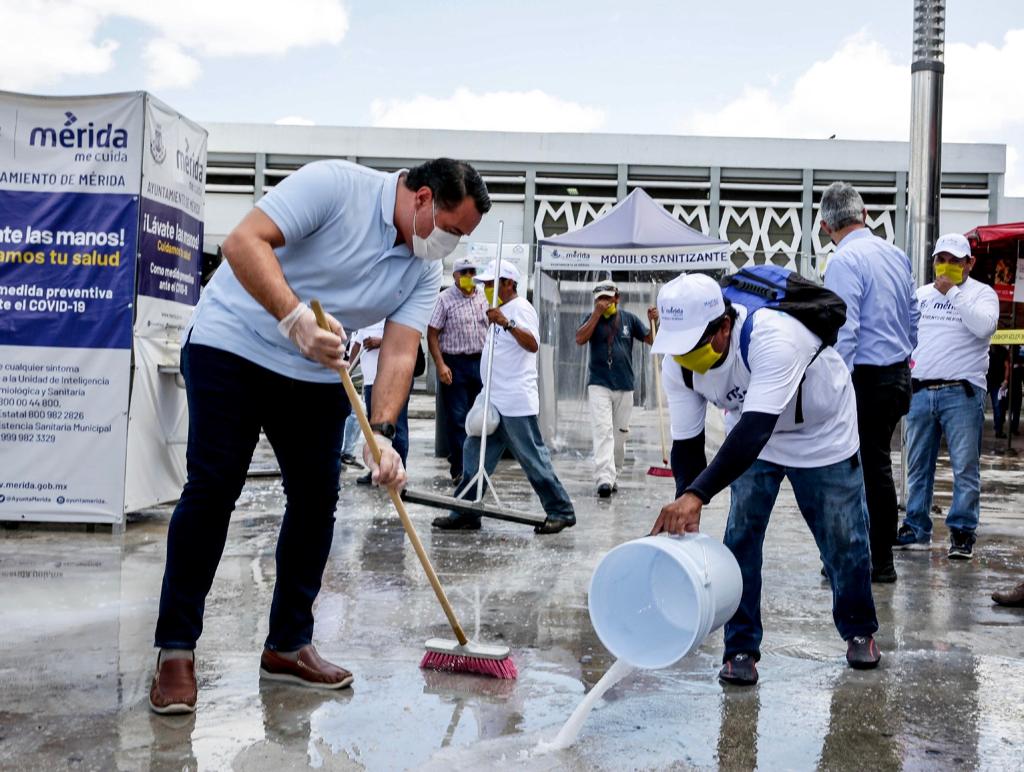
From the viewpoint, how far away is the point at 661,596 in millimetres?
3682

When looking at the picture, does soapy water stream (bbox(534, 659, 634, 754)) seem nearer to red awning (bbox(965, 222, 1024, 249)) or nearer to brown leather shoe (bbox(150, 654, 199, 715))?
brown leather shoe (bbox(150, 654, 199, 715))

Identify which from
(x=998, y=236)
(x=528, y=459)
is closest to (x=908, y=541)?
(x=528, y=459)

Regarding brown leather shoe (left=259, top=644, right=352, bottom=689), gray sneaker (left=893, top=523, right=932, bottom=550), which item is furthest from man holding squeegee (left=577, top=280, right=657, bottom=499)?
brown leather shoe (left=259, top=644, right=352, bottom=689)

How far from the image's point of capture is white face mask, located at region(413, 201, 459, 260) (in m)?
3.52

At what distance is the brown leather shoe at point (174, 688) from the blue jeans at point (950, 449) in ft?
15.1

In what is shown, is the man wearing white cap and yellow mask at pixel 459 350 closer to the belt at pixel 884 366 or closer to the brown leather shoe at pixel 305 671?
the belt at pixel 884 366

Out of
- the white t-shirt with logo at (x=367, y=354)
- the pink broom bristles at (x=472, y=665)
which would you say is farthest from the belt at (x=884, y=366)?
the white t-shirt with logo at (x=367, y=354)

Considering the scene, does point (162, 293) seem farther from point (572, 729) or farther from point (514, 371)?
point (572, 729)

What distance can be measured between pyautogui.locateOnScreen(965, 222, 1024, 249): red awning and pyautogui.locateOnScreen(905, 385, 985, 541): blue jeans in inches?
213

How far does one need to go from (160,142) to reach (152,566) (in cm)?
262

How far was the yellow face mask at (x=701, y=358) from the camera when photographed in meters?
3.51

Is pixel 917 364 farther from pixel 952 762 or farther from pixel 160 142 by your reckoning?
pixel 160 142

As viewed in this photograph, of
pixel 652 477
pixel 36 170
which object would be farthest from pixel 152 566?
pixel 652 477

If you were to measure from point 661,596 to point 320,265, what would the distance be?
154cm
